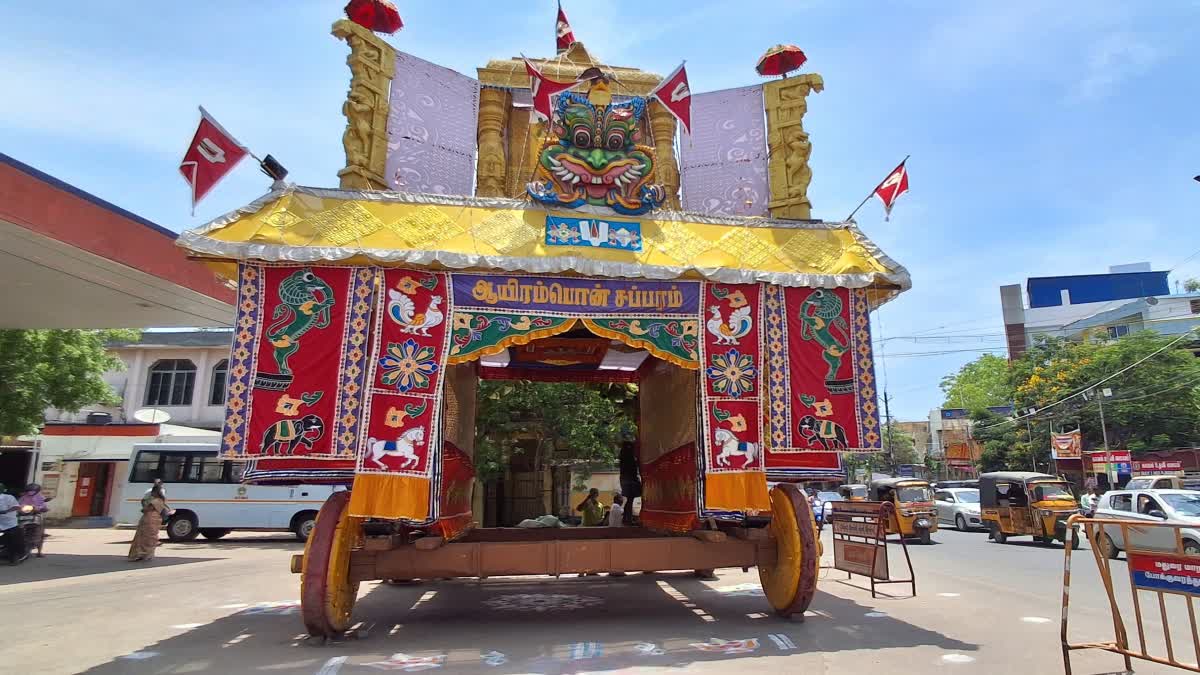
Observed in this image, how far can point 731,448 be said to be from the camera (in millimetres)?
6883

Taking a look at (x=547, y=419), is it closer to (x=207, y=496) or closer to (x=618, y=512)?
(x=618, y=512)

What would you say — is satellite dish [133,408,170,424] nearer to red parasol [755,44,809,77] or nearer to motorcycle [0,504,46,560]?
motorcycle [0,504,46,560]

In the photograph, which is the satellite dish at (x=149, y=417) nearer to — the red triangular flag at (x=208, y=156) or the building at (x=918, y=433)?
the red triangular flag at (x=208, y=156)

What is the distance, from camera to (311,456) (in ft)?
20.3

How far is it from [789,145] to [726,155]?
72cm

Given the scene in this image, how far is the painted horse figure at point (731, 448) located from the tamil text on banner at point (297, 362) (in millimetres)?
3375

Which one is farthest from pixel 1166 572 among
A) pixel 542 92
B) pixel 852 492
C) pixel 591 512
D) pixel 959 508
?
pixel 852 492

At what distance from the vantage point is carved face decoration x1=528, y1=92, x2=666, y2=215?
285 inches

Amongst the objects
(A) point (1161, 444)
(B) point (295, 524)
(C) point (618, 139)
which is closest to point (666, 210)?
(C) point (618, 139)

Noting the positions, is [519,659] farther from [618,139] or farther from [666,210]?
[618,139]

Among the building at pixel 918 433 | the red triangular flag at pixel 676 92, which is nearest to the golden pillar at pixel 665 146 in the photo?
the red triangular flag at pixel 676 92

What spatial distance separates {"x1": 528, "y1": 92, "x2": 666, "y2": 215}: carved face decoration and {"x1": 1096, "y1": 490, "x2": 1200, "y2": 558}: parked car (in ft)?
34.2

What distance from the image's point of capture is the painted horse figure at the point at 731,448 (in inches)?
270

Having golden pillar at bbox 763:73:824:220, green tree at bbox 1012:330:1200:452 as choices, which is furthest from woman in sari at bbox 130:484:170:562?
green tree at bbox 1012:330:1200:452
